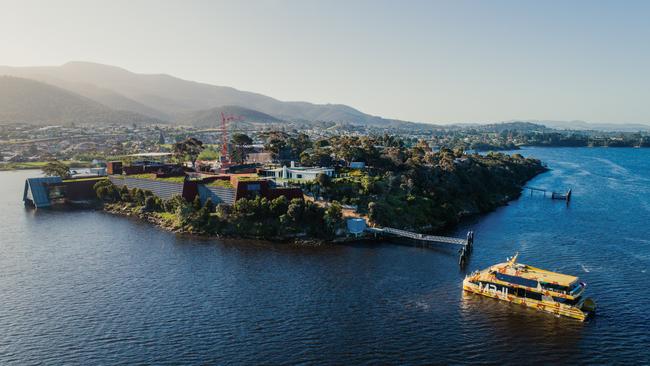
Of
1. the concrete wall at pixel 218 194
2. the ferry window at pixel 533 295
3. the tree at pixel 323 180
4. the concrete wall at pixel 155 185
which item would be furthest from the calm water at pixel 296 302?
the tree at pixel 323 180

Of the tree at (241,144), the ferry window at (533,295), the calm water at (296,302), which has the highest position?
the tree at (241,144)

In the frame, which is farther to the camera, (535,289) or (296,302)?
(296,302)

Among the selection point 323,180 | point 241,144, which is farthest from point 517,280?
point 241,144

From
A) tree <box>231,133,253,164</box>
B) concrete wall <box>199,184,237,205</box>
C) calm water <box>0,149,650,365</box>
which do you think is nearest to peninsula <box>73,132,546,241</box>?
concrete wall <box>199,184,237,205</box>

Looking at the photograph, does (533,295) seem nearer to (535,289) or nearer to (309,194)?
(535,289)

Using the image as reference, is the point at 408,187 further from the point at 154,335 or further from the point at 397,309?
the point at 154,335

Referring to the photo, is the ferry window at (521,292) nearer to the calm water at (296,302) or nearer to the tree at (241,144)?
the calm water at (296,302)
